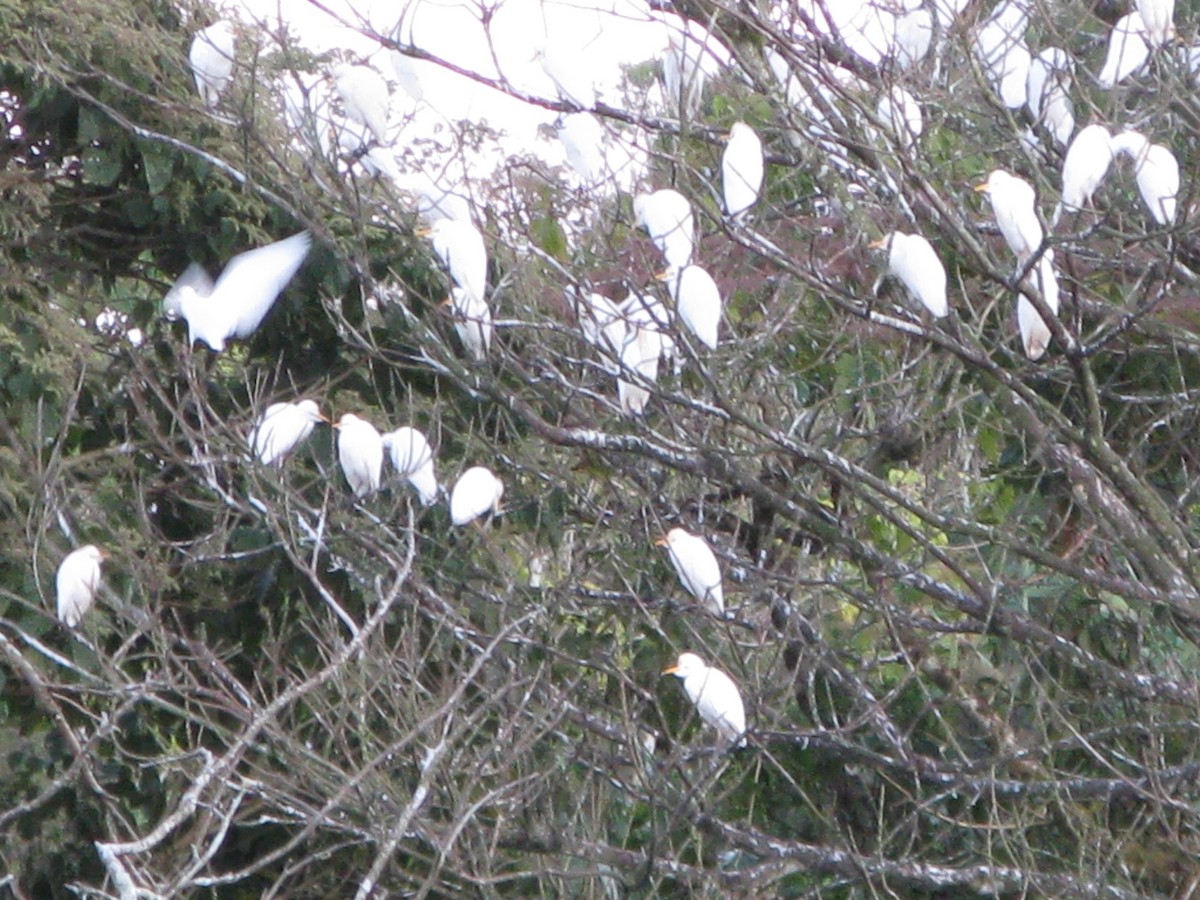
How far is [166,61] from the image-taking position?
3.95 meters

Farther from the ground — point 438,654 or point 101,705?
point 438,654

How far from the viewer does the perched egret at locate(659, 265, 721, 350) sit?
316 centimetres

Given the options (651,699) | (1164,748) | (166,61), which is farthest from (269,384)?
(1164,748)

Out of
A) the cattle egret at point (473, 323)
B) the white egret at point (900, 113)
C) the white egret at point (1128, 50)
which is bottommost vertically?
the cattle egret at point (473, 323)

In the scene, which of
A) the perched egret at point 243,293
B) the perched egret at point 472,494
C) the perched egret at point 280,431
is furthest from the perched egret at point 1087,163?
the perched egret at point 243,293

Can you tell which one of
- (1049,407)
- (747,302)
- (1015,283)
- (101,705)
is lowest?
(101,705)

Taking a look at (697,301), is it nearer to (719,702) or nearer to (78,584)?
(719,702)

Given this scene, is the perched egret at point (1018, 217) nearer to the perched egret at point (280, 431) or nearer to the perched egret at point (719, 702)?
the perched egret at point (719, 702)

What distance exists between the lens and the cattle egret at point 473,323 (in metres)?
3.47

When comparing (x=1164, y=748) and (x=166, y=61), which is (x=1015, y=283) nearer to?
(x=1164, y=748)

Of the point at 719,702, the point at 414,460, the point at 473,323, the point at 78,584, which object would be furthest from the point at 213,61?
the point at 719,702

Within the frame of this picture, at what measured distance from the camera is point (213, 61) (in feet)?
12.2

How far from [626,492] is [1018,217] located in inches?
59.0

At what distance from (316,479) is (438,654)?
675 mm
